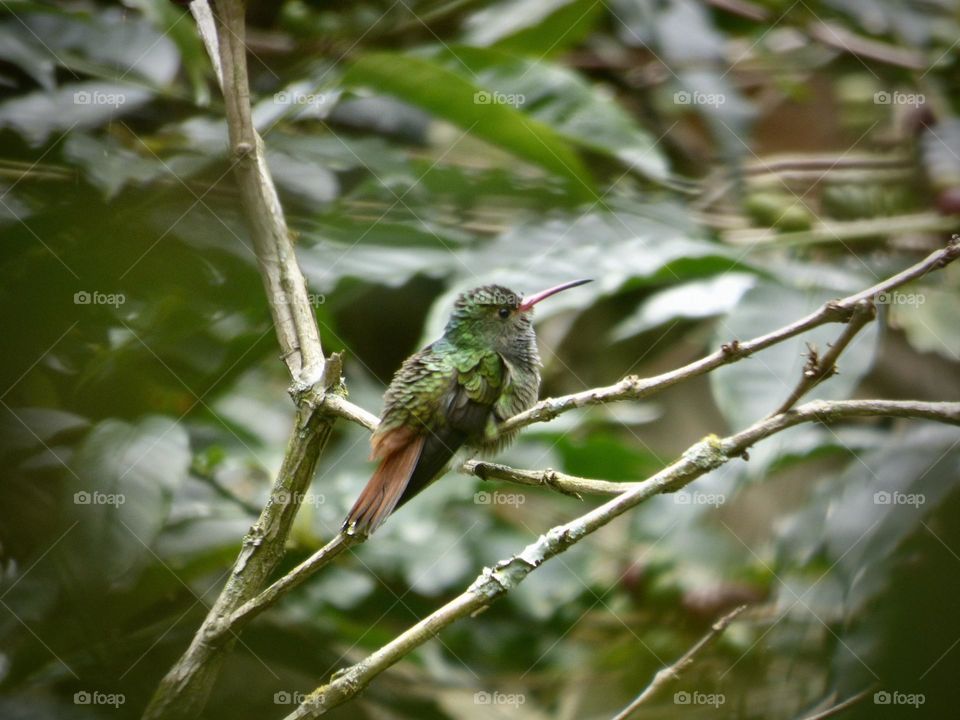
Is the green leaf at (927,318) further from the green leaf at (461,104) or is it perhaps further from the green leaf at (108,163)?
the green leaf at (108,163)

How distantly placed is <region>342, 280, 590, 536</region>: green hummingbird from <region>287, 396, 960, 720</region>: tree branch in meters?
0.27

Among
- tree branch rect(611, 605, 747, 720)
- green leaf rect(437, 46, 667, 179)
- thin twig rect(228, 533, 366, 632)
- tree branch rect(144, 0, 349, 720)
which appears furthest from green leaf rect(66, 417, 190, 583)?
green leaf rect(437, 46, 667, 179)

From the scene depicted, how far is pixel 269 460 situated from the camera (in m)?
2.94

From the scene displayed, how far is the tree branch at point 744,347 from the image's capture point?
1.31 metres

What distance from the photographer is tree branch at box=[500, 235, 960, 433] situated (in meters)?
1.31

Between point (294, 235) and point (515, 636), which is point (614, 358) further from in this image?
point (294, 235)

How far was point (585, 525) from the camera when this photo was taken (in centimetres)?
145

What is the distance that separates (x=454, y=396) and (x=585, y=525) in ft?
2.63

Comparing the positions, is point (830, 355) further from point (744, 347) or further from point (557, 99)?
point (557, 99)

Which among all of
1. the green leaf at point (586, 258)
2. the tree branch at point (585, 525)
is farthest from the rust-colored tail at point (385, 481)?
the green leaf at point (586, 258)

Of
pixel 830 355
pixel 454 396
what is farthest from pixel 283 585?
pixel 830 355

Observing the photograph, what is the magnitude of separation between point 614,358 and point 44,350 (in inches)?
116

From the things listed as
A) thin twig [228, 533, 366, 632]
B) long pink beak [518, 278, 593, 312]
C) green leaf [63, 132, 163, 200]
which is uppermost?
green leaf [63, 132, 163, 200]

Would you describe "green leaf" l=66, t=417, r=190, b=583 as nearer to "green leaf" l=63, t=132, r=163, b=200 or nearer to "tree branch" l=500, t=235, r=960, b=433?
"green leaf" l=63, t=132, r=163, b=200
